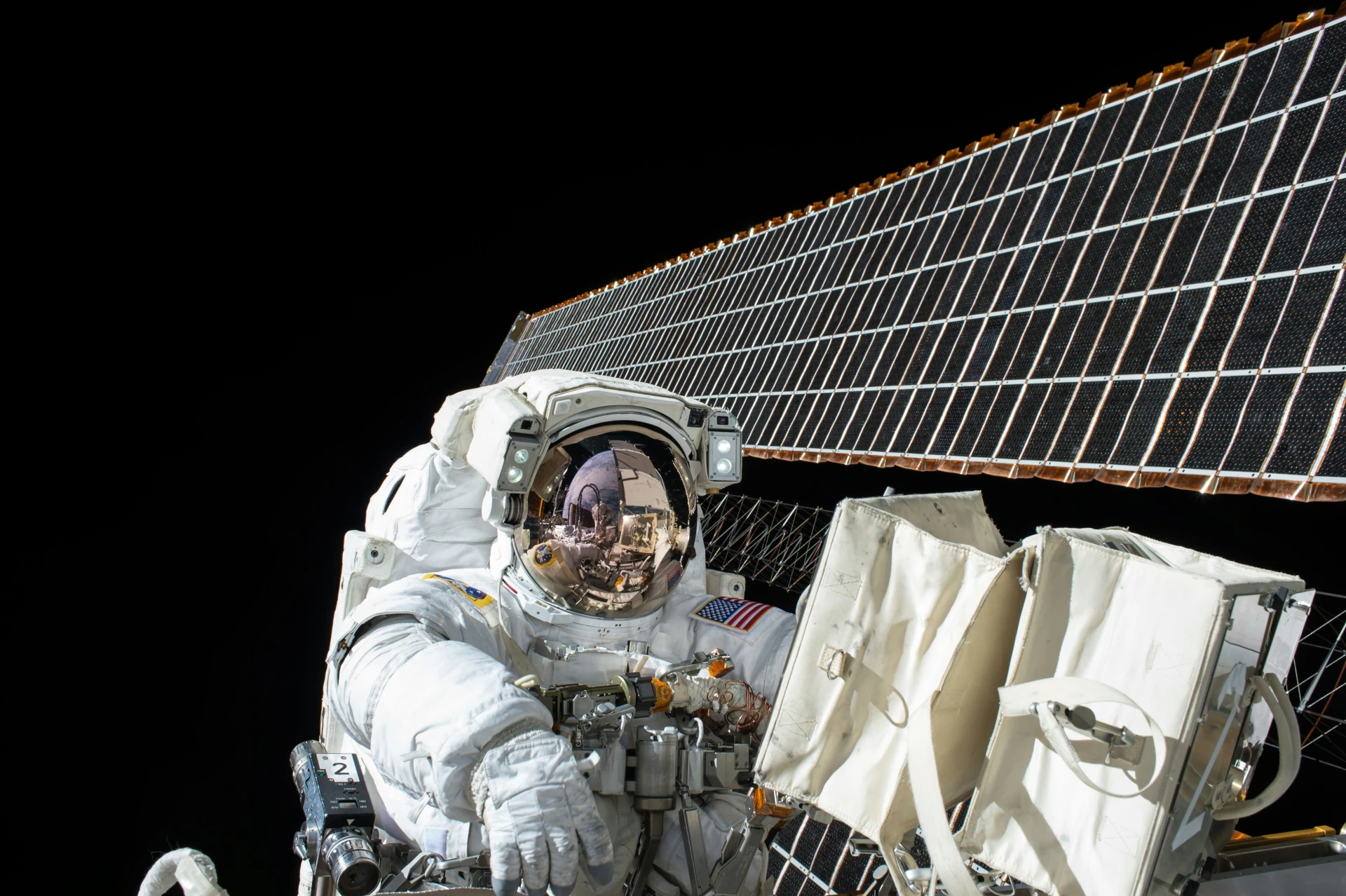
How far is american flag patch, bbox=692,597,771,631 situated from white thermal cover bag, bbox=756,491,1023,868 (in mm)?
1167

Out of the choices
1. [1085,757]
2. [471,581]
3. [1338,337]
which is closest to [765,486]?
[471,581]

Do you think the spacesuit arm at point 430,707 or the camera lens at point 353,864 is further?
the spacesuit arm at point 430,707

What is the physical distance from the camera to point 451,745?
5.56 ft

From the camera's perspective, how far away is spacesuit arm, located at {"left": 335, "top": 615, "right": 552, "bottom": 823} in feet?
5.61

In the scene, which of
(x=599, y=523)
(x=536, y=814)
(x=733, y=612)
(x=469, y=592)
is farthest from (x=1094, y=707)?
(x=469, y=592)

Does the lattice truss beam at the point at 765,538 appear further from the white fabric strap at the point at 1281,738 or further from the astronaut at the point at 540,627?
the white fabric strap at the point at 1281,738

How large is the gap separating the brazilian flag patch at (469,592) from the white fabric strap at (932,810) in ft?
4.70

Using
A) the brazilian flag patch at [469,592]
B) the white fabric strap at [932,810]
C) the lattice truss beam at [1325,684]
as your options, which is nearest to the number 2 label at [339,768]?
the brazilian flag patch at [469,592]

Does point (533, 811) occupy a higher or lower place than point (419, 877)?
higher

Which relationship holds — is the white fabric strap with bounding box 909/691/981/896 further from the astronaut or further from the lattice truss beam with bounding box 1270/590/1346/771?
the lattice truss beam with bounding box 1270/590/1346/771

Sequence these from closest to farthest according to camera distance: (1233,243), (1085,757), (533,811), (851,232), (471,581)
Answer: (1085,757), (533,811), (1233,243), (471,581), (851,232)

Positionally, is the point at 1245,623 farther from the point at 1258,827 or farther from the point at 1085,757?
the point at 1258,827

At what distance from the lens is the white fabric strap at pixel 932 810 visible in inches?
49.3

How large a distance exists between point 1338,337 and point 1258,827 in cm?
124
